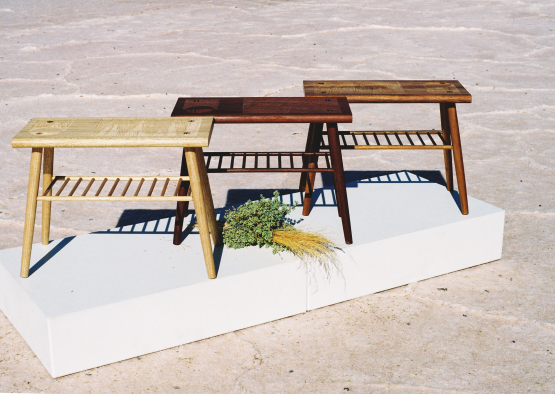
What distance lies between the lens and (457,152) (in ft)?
9.53

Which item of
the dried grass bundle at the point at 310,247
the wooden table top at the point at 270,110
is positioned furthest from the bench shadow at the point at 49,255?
the dried grass bundle at the point at 310,247

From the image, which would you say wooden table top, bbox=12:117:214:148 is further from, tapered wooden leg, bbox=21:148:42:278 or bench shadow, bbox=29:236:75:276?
bench shadow, bbox=29:236:75:276

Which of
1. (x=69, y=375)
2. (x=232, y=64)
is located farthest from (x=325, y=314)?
(x=232, y=64)

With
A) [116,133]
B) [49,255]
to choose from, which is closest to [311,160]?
[116,133]

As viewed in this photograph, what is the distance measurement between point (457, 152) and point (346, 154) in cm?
177

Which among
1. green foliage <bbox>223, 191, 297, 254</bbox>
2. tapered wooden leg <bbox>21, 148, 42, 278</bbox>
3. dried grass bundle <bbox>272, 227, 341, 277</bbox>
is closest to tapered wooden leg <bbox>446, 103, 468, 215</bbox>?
dried grass bundle <bbox>272, 227, 341, 277</bbox>

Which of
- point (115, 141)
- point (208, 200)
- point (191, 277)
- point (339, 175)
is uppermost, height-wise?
point (115, 141)

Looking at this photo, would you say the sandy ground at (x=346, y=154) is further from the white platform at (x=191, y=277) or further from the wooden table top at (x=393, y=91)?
the wooden table top at (x=393, y=91)

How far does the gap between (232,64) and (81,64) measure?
4.85 ft

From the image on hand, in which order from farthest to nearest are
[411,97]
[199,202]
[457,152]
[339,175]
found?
[457,152] → [411,97] → [339,175] → [199,202]

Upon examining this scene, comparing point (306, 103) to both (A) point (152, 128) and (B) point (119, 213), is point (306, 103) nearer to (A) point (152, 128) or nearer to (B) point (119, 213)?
(A) point (152, 128)

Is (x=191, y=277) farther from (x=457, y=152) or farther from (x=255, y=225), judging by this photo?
(x=457, y=152)

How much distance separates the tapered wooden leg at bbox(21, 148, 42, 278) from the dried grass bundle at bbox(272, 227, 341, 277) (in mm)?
914

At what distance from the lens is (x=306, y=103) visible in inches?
106
